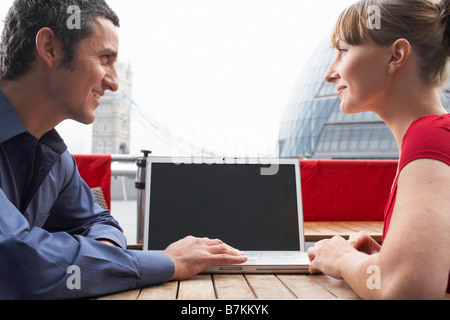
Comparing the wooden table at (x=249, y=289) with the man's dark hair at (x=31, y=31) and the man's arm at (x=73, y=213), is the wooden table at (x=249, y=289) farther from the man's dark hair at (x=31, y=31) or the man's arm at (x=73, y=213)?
the man's dark hair at (x=31, y=31)

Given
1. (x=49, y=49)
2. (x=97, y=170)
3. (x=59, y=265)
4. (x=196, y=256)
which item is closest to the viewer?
(x=59, y=265)

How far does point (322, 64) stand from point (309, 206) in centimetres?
3162

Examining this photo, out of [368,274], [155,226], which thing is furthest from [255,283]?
[155,226]

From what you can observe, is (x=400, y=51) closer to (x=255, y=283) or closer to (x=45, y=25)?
(x=255, y=283)

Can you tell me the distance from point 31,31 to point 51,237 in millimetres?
645

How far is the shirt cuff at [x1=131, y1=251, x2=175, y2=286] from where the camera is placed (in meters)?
0.87

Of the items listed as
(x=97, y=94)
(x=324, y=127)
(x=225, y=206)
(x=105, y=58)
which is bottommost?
(x=225, y=206)

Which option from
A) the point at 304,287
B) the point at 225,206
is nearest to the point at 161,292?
the point at 304,287

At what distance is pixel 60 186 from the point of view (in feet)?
4.19

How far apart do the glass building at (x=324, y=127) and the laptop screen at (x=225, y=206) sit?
25161 mm

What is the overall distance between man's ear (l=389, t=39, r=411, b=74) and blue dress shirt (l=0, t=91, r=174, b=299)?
0.73 meters

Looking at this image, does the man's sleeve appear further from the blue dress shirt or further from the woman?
the woman

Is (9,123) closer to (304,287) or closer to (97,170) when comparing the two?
(304,287)

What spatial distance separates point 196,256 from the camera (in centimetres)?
97
